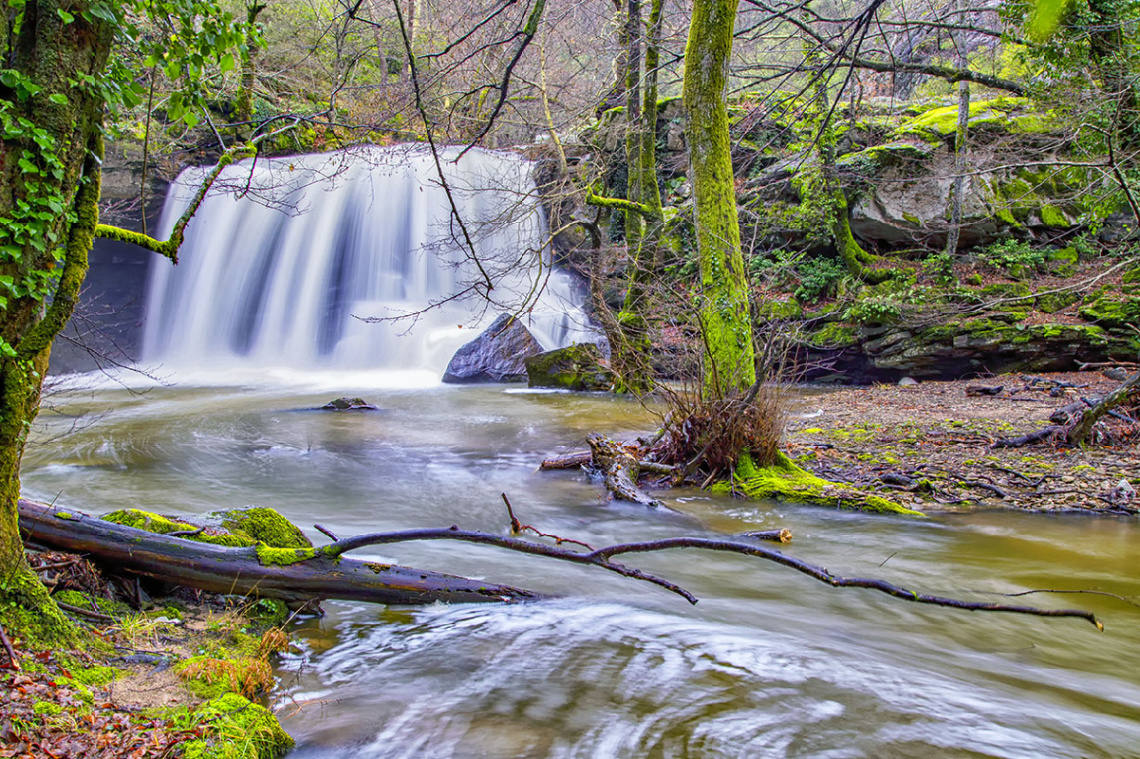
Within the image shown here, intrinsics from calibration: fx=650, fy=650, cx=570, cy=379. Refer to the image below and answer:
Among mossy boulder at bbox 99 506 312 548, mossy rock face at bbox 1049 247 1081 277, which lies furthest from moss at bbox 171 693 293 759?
mossy rock face at bbox 1049 247 1081 277

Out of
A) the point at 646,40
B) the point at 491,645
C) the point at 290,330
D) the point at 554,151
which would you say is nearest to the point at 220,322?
the point at 290,330

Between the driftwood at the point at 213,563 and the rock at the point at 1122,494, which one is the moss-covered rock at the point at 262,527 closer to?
the driftwood at the point at 213,563

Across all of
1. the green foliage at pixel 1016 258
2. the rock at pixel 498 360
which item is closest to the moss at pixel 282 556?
the rock at pixel 498 360

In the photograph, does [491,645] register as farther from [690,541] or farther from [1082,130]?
[1082,130]

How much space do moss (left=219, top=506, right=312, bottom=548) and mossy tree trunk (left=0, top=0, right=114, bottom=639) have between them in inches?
59.9

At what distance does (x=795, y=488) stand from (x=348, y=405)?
9.12 meters

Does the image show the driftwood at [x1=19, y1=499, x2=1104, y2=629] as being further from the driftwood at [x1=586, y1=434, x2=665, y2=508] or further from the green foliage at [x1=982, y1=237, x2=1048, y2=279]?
the green foliage at [x1=982, y1=237, x2=1048, y2=279]

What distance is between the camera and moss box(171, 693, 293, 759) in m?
2.04

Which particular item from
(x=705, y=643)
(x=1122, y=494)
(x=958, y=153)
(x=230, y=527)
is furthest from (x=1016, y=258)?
(x=230, y=527)

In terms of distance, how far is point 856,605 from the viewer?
4.11 metres

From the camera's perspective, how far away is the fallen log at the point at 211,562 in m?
3.09

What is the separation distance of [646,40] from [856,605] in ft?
28.1

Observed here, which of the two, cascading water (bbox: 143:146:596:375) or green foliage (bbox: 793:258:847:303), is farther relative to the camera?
cascading water (bbox: 143:146:596:375)

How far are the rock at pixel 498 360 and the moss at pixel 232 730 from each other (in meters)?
14.0
